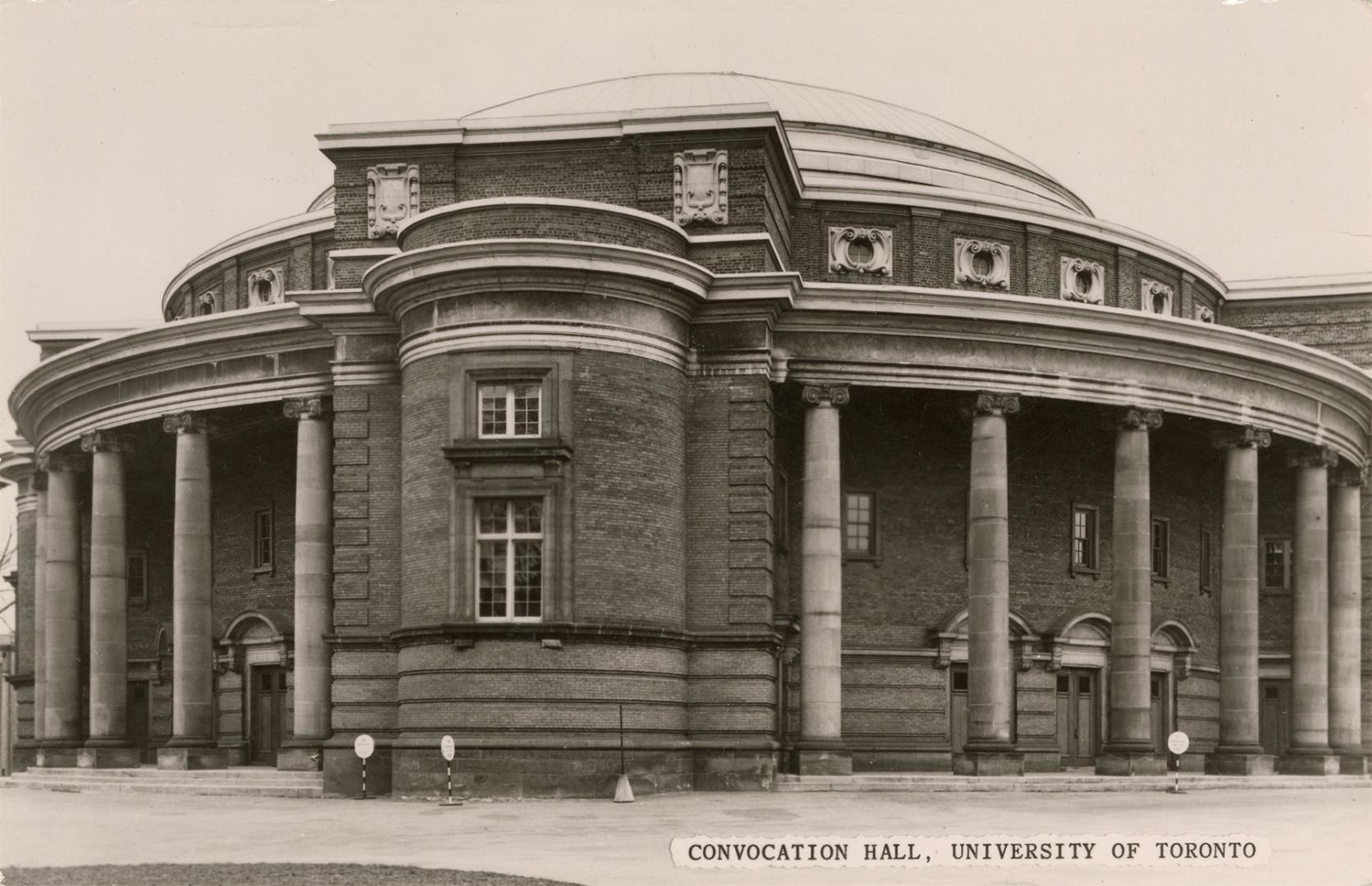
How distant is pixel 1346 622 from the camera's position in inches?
1880

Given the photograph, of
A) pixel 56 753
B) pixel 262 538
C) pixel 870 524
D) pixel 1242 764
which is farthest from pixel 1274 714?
pixel 56 753

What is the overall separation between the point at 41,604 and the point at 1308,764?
36.0m

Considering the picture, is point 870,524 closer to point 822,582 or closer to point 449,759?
point 822,582

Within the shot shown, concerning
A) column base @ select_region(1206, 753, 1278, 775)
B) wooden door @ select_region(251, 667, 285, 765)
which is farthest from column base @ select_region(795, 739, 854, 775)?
wooden door @ select_region(251, 667, 285, 765)

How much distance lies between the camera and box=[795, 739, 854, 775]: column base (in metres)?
37.1

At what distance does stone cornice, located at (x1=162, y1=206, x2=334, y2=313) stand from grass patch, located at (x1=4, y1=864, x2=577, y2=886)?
26.0 meters

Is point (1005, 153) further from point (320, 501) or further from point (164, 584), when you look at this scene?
point (164, 584)

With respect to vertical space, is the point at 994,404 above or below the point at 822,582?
above

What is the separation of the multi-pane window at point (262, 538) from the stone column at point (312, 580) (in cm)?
661

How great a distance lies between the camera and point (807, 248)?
4147cm

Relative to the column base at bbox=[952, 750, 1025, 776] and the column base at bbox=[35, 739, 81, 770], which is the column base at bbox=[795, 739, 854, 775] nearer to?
the column base at bbox=[952, 750, 1025, 776]

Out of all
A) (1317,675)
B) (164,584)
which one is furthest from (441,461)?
(1317,675)

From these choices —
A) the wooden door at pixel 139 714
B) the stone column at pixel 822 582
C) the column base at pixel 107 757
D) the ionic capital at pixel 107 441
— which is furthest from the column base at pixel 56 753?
the stone column at pixel 822 582

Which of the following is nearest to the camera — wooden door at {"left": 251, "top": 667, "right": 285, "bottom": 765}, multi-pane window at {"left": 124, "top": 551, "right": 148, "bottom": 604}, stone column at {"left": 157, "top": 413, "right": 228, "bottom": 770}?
stone column at {"left": 157, "top": 413, "right": 228, "bottom": 770}
